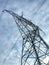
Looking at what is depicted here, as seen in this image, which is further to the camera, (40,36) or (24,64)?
(40,36)

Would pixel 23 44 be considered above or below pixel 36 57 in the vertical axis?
above

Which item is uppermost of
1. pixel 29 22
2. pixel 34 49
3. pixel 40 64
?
pixel 29 22

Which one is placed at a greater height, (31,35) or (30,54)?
Result: (31,35)

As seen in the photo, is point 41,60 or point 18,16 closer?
point 41,60

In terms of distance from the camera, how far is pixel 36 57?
3416 cm

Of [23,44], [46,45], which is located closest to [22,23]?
[23,44]

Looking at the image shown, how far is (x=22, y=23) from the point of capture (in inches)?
1404

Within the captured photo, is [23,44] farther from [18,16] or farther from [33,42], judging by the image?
[18,16]

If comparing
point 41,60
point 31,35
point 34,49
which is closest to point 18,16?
point 31,35

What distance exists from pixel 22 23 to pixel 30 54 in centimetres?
599

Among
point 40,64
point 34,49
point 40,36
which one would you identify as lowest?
point 40,64

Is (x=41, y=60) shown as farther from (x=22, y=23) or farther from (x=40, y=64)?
(x=22, y=23)

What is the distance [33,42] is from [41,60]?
355 cm

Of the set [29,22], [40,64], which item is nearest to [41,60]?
[40,64]
